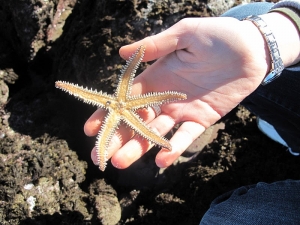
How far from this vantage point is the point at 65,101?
399 centimetres

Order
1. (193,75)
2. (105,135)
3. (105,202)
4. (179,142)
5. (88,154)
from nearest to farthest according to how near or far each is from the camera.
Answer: (105,135) < (179,142) < (193,75) < (105,202) < (88,154)

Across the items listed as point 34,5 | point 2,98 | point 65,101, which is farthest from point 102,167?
point 34,5

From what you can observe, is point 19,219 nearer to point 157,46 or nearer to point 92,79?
point 92,79

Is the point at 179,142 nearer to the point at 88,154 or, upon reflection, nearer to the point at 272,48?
the point at 272,48

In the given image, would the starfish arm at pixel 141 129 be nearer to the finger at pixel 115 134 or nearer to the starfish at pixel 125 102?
the starfish at pixel 125 102

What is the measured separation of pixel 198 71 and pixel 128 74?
59 cm

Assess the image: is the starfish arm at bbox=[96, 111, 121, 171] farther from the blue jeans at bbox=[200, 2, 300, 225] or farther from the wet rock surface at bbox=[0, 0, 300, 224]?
the wet rock surface at bbox=[0, 0, 300, 224]

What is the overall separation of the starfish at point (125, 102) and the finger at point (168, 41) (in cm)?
6

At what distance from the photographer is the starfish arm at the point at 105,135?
91.4 inches

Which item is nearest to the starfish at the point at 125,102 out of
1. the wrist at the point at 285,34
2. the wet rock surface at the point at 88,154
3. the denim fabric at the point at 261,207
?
the denim fabric at the point at 261,207

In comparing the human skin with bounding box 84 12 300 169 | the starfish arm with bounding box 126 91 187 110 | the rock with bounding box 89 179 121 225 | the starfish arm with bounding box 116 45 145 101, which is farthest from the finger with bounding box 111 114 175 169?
the rock with bounding box 89 179 121 225

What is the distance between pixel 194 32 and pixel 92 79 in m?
1.64

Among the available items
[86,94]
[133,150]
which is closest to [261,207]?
[133,150]

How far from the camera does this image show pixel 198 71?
2619 millimetres
